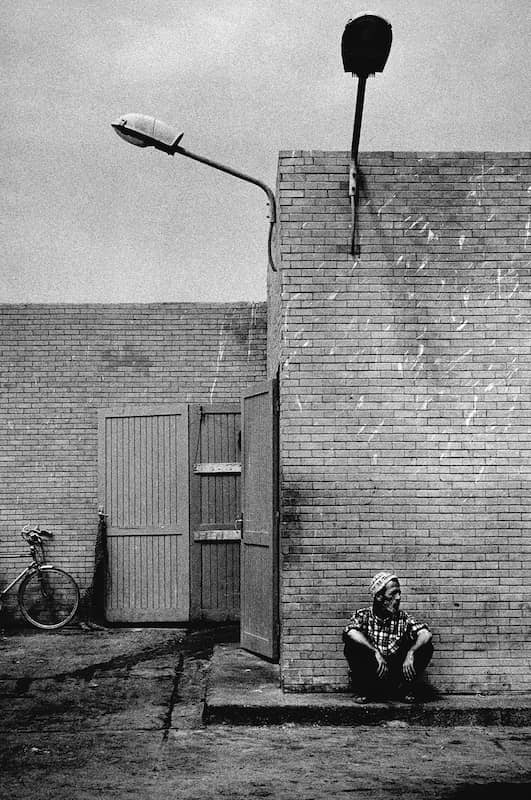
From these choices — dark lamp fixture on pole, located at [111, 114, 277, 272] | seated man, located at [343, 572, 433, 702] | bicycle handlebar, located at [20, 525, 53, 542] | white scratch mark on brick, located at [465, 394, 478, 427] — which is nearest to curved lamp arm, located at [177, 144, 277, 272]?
dark lamp fixture on pole, located at [111, 114, 277, 272]

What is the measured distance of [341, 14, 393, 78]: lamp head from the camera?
699 cm

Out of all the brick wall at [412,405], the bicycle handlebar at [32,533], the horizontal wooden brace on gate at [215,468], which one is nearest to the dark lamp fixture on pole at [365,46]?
the brick wall at [412,405]

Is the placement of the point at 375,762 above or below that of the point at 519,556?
below

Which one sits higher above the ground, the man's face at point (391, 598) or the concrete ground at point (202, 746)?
the man's face at point (391, 598)

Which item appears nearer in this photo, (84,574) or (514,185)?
(514,185)

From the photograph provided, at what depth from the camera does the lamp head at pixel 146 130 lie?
812cm

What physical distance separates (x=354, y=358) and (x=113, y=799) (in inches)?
155

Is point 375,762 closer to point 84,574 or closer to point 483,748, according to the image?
point 483,748

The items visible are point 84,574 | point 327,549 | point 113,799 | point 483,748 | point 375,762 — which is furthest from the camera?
point 84,574

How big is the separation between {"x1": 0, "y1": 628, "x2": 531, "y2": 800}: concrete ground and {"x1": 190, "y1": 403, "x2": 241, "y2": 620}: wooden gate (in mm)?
1998

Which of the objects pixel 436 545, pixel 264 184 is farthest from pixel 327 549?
pixel 264 184

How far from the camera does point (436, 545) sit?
7.97 metres

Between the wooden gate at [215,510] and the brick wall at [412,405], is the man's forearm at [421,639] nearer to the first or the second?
the brick wall at [412,405]

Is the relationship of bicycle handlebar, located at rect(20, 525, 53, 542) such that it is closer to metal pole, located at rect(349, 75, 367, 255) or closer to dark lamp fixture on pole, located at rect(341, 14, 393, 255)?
metal pole, located at rect(349, 75, 367, 255)
